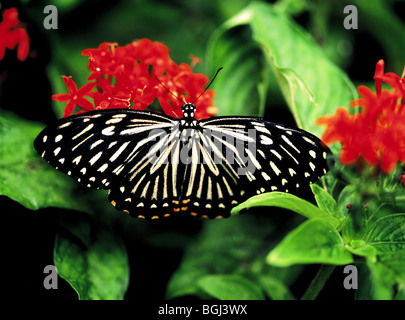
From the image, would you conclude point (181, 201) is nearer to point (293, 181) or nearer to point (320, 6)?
point (293, 181)

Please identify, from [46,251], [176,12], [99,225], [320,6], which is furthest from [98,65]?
[320,6]

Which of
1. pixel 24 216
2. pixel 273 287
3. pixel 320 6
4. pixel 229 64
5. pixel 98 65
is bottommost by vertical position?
pixel 273 287

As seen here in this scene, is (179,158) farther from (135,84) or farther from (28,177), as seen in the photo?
(28,177)

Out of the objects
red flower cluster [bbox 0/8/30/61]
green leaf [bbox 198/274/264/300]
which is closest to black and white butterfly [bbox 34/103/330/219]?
green leaf [bbox 198/274/264/300]

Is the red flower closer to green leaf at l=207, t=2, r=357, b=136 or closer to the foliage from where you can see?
the foliage

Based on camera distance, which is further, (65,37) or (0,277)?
(65,37)

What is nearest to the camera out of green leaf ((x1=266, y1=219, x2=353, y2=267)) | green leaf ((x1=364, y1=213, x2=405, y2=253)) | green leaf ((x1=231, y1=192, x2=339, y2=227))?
green leaf ((x1=266, y1=219, x2=353, y2=267))
